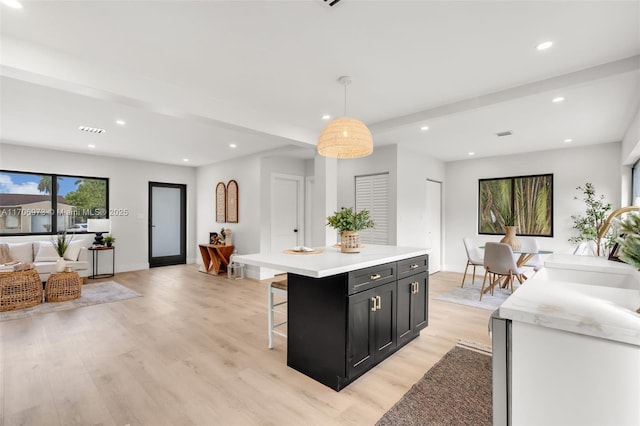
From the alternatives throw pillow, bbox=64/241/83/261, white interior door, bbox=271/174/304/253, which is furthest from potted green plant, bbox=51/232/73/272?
white interior door, bbox=271/174/304/253

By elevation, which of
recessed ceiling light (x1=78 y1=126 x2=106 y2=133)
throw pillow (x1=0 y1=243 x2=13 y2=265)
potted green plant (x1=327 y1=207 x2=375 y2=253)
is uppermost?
recessed ceiling light (x1=78 y1=126 x2=106 y2=133)

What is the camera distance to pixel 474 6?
192 cm

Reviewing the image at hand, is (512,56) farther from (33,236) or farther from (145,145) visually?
(33,236)

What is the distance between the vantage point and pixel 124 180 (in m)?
6.77

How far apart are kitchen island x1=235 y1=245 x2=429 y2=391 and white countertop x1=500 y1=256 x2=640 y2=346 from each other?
111 cm

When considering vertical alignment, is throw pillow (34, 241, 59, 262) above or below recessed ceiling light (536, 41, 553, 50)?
below

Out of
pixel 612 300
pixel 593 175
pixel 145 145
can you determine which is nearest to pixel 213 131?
pixel 145 145

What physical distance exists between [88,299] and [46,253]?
5.64 feet

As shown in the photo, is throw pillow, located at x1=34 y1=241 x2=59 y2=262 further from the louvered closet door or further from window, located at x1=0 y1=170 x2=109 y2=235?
the louvered closet door

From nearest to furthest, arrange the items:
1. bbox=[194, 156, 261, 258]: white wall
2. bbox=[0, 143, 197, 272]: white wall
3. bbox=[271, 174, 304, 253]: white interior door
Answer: bbox=[0, 143, 197, 272]: white wall < bbox=[194, 156, 261, 258]: white wall < bbox=[271, 174, 304, 253]: white interior door

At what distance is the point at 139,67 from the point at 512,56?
3.24 m

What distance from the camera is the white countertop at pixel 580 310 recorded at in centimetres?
92

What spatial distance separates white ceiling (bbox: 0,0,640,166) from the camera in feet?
6.57

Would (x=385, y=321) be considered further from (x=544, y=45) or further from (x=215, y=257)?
(x=215, y=257)
